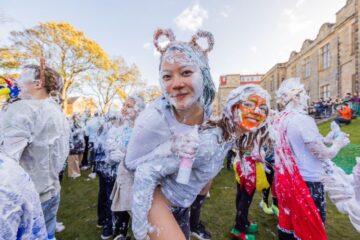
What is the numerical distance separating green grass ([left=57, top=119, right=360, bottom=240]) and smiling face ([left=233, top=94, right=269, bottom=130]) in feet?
8.70

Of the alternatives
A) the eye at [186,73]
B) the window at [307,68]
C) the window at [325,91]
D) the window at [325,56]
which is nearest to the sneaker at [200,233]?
the eye at [186,73]

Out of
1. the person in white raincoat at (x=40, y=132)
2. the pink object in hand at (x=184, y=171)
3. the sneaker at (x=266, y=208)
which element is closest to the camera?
Answer: the pink object in hand at (x=184, y=171)

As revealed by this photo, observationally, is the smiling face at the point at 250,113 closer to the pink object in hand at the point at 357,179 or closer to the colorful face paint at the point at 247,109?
the colorful face paint at the point at 247,109

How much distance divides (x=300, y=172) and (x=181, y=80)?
208 cm

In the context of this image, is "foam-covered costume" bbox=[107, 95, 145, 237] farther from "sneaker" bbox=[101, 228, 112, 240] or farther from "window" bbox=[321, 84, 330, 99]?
"window" bbox=[321, 84, 330, 99]

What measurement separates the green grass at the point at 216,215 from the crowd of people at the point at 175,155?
42 cm

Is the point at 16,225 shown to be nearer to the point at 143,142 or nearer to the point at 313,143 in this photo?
the point at 143,142

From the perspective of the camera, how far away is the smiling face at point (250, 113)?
1.29m

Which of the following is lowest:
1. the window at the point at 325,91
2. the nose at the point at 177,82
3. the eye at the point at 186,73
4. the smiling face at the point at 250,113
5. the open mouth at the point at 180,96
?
the smiling face at the point at 250,113

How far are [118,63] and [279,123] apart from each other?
70.9 feet

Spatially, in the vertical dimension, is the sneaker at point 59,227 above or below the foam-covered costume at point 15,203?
below

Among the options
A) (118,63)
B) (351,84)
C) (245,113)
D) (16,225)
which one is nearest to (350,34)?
(351,84)

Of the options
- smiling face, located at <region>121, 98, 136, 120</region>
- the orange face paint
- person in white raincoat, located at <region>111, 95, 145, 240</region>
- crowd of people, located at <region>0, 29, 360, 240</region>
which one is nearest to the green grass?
crowd of people, located at <region>0, 29, 360, 240</region>

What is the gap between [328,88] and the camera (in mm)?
21656
